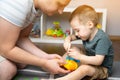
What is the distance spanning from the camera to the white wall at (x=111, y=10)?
2012mm

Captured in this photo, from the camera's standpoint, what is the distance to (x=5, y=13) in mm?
874

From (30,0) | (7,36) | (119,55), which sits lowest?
(119,55)

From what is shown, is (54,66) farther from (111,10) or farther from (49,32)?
(111,10)

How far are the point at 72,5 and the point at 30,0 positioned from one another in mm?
1182

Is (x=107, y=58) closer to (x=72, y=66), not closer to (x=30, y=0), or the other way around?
(x=72, y=66)

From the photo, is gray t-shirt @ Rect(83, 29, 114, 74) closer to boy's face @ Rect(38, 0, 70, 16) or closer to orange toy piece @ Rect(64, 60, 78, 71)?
orange toy piece @ Rect(64, 60, 78, 71)

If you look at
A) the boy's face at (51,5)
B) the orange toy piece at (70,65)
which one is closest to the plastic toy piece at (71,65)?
the orange toy piece at (70,65)

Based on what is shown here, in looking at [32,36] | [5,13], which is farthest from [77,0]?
[5,13]

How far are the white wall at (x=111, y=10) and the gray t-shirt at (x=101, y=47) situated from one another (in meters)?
1.02

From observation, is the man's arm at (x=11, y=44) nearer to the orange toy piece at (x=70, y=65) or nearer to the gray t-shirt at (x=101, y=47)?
the orange toy piece at (x=70, y=65)

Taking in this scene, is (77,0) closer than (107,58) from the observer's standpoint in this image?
No

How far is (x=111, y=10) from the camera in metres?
2.03

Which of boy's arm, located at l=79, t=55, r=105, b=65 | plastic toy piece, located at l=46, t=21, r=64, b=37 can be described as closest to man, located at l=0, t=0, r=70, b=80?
boy's arm, located at l=79, t=55, r=105, b=65

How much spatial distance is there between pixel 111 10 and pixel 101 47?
114 cm
